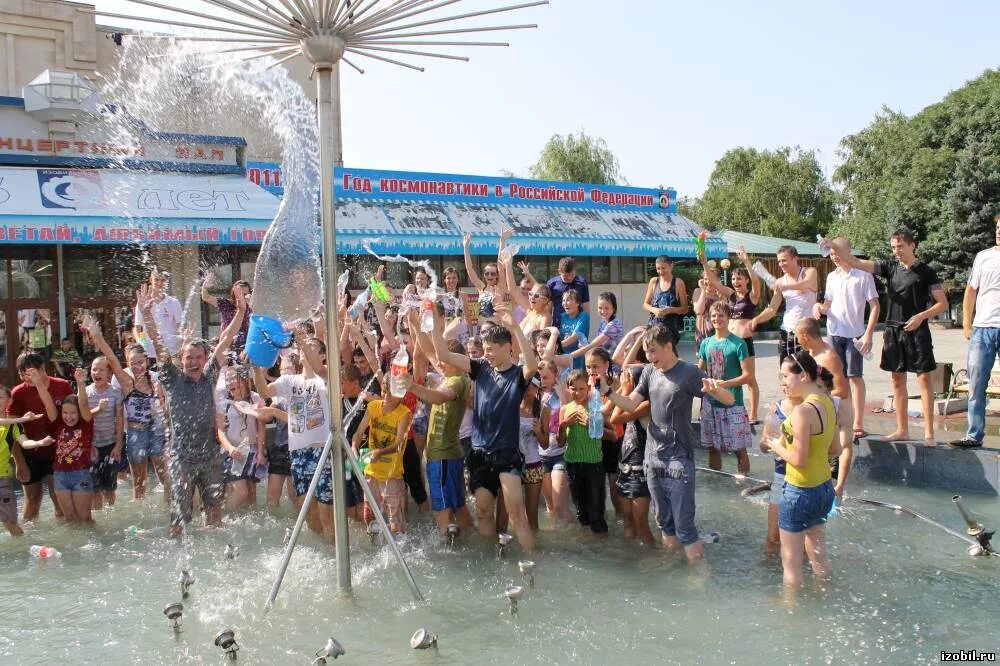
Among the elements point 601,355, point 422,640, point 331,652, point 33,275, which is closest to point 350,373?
point 601,355

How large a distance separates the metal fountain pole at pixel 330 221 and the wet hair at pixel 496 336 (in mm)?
1315

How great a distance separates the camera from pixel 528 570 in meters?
5.02

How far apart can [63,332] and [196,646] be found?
1185 centimetres

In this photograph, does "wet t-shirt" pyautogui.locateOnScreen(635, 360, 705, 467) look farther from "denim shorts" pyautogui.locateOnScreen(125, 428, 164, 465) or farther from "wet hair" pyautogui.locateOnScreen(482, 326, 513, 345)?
A: "denim shorts" pyautogui.locateOnScreen(125, 428, 164, 465)

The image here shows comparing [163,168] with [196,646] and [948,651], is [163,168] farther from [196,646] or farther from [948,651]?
[948,651]

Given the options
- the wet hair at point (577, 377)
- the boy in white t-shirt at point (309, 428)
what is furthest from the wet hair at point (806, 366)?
the boy in white t-shirt at point (309, 428)

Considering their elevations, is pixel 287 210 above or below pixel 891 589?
above

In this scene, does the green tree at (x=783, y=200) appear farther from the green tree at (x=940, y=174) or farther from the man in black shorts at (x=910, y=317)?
the man in black shorts at (x=910, y=317)

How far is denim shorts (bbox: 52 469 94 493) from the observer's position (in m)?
6.96

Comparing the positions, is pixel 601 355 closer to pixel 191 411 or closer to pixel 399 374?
→ pixel 399 374

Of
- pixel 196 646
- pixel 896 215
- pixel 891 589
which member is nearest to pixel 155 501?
pixel 196 646

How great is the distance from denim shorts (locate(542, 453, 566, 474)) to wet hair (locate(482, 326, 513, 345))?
3.56 feet

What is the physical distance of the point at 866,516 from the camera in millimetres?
6707

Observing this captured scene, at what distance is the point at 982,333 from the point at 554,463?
4.02m
